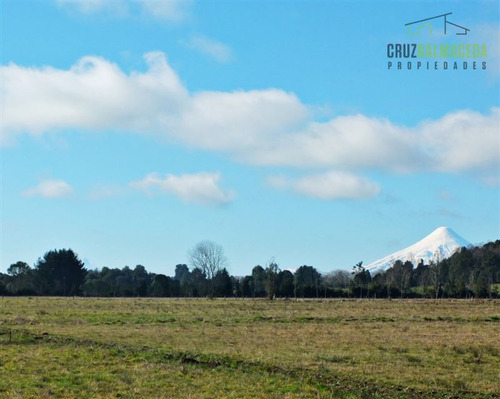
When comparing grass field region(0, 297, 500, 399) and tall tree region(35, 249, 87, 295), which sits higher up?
tall tree region(35, 249, 87, 295)

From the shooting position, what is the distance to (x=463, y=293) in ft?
326

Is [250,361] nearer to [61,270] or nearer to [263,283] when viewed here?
[263,283]

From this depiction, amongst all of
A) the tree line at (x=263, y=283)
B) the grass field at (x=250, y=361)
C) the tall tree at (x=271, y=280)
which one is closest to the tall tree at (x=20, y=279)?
the tree line at (x=263, y=283)

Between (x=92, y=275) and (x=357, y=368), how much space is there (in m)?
145

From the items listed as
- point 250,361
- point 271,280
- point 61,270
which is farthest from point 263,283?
point 250,361

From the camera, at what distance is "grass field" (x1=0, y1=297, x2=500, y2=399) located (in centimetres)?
1680

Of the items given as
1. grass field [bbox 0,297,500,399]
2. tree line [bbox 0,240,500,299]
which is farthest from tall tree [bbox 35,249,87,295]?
grass field [bbox 0,297,500,399]

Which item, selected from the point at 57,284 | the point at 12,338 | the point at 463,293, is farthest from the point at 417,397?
the point at 57,284

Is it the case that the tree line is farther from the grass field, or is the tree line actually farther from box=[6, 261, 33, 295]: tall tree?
→ the grass field

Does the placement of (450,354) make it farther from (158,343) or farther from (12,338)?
(12,338)

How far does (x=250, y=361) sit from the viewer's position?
2138 centimetres

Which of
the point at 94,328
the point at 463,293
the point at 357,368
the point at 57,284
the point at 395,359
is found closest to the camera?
the point at 357,368

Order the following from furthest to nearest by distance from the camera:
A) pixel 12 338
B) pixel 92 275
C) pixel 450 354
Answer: pixel 92 275
pixel 12 338
pixel 450 354

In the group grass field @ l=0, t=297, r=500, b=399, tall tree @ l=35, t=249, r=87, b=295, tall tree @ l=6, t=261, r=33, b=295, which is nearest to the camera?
grass field @ l=0, t=297, r=500, b=399
